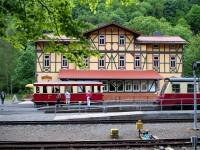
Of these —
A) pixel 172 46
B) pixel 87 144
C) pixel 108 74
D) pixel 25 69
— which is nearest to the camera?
pixel 87 144

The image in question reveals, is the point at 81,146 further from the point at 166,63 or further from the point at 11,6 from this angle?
the point at 166,63

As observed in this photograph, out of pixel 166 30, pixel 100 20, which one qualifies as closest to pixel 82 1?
pixel 166 30

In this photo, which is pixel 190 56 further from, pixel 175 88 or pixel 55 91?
pixel 175 88

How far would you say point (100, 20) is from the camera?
11594 centimetres

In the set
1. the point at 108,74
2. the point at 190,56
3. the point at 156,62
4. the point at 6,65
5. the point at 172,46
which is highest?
the point at 172,46

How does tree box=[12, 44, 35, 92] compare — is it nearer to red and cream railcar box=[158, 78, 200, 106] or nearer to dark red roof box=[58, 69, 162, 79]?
dark red roof box=[58, 69, 162, 79]

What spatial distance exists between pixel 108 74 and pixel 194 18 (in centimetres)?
7968

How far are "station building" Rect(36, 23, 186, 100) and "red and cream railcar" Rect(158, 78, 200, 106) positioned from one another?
15.1 meters

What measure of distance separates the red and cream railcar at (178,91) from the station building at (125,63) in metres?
15.1

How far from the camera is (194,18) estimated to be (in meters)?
122

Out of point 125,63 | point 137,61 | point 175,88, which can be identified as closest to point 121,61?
point 125,63

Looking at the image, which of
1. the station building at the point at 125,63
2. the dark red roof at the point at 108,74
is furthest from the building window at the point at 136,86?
the dark red roof at the point at 108,74

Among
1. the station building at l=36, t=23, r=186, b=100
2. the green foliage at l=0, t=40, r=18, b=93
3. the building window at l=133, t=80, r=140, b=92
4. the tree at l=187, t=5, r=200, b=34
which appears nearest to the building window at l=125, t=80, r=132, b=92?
the station building at l=36, t=23, r=186, b=100

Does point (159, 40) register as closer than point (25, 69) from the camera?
Yes
